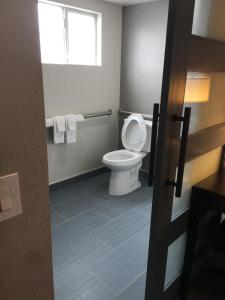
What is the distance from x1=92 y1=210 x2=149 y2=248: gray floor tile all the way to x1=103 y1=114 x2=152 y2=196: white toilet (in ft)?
1.47

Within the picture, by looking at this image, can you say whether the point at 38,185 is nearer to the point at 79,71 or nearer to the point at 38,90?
the point at 38,90

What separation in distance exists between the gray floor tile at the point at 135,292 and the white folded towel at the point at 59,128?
1712 millimetres

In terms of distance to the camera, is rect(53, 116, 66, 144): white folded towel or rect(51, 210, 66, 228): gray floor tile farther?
rect(53, 116, 66, 144): white folded towel

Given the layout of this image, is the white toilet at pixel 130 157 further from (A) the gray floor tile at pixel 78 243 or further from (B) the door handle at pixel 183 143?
(B) the door handle at pixel 183 143

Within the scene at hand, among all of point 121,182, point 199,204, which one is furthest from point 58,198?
point 199,204

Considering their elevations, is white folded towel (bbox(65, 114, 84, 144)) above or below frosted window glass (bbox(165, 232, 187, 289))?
above

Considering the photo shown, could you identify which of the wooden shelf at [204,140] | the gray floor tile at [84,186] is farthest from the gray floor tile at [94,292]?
the gray floor tile at [84,186]

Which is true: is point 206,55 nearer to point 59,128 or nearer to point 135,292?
point 135,292

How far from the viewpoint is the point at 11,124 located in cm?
60

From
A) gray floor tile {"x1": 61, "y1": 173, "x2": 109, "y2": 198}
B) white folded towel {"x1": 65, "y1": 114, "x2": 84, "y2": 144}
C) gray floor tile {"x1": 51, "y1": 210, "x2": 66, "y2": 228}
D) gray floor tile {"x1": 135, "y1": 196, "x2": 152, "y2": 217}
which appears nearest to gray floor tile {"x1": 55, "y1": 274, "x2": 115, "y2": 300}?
gray floor tile {"x1": 51, "y1": 210, "x2": 66, "y2": 228}

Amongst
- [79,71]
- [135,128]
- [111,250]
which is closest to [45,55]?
[79,71]

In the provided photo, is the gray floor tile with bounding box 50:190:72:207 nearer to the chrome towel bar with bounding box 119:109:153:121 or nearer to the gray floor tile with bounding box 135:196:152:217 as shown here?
the gray floor tile with bounding box 135:196:152:217

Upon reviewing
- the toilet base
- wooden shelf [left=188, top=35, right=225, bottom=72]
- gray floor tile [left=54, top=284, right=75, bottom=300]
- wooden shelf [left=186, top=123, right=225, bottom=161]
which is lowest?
gray floor tile [left=54, top=284, right=75, bottom=300]

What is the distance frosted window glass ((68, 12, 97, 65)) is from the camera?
9.94 feet
